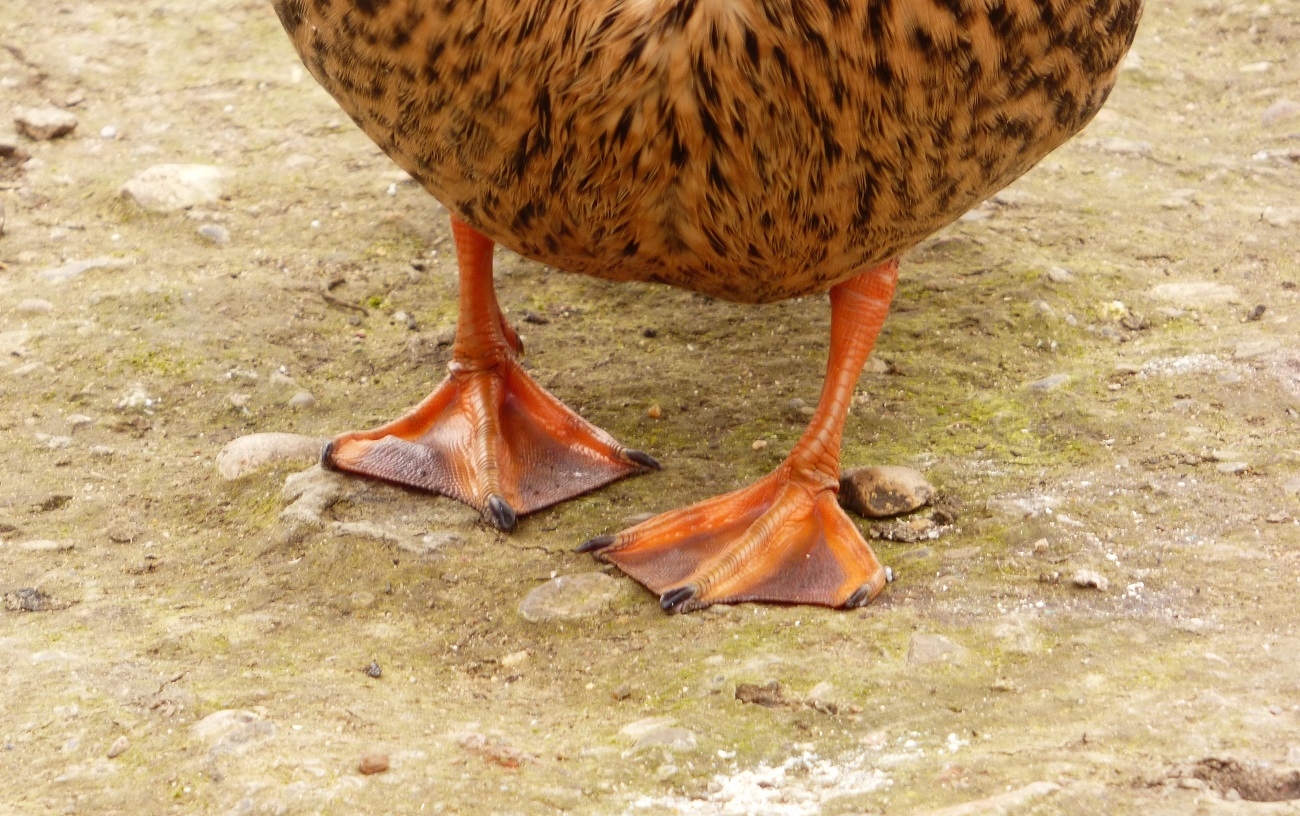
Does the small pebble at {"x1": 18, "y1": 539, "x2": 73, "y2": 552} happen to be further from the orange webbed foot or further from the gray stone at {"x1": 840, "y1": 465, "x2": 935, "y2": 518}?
the gray stone at {"x1": 840, "y1": 465, "x2": 935, "y2": 518}

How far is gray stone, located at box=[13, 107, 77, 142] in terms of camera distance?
4926 mm

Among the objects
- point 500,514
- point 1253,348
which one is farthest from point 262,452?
point 1253,348

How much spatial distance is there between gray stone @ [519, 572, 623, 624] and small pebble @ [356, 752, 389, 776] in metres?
0.68

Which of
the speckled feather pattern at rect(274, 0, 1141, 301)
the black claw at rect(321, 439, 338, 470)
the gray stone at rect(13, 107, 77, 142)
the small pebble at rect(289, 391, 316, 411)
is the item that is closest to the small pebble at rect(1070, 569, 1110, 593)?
the speckled feather pattern at rect(274, 0, 1141, 301)

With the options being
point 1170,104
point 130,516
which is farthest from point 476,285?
point 1170,104

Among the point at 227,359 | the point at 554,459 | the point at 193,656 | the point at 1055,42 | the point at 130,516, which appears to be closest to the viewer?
the point at 1055,42

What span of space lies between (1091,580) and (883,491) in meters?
0.62

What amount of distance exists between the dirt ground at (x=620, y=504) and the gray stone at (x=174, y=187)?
2.7 inches

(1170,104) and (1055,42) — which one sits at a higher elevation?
(1055,42)

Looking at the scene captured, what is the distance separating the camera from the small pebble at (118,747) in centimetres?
220

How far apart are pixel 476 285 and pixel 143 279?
125 cm

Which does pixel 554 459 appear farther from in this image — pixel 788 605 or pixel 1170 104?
pixel 1170 104

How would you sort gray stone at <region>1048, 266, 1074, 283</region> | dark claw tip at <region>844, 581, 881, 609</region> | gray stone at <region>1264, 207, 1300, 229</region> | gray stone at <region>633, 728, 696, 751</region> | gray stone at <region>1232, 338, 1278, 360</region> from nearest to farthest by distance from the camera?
gray stone at <region>633, 728, 696, 751</region> < dark claw tip at <region>844, 581, 881, 609</region> < gray stone at <region>1232, 338, 1278, 360</region> < gray stone at <region>1048, 266, 1074, 283</region> < gray stone at <region>1264, 207, 1300, 229</region>

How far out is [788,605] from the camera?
2848 mm
